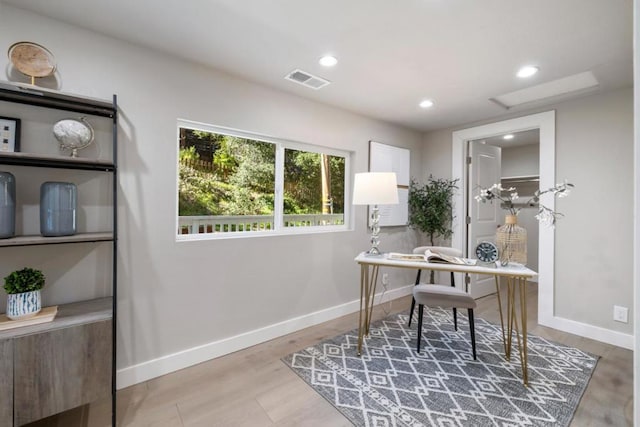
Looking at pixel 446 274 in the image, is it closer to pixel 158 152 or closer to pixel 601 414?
pixel 601 414

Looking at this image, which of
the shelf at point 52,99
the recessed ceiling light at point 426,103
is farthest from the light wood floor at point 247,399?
the recessed ceiling light at point 426,103

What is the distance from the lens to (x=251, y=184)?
8.96 feet

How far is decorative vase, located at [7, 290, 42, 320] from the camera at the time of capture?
1.46 metres

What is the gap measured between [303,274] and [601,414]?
7.68 ft

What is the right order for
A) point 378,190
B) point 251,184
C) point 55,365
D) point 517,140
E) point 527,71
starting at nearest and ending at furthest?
1. point 55,365
2. point 527,71
3. point 378,190
4. point 251,184
5. point 517,140

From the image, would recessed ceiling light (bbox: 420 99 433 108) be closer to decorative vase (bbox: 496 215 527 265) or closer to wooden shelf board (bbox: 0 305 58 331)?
decorative vase (bbox: 496 215 527 265)

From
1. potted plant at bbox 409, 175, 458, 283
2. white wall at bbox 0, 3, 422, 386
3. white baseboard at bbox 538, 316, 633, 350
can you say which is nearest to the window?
white wall at bbox 0, 3, 422, 386

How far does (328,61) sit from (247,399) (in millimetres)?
2506

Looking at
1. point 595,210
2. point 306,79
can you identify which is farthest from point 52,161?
point 595,210

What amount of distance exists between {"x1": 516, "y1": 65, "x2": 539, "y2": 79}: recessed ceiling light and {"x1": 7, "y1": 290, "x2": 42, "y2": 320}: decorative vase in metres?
3.65

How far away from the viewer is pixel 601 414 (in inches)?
68.1

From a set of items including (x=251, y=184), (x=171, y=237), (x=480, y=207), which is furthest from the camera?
(x=480, y=207)

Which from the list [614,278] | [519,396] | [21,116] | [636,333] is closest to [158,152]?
[21,116]

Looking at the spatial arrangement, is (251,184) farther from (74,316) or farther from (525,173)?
(525,173)
